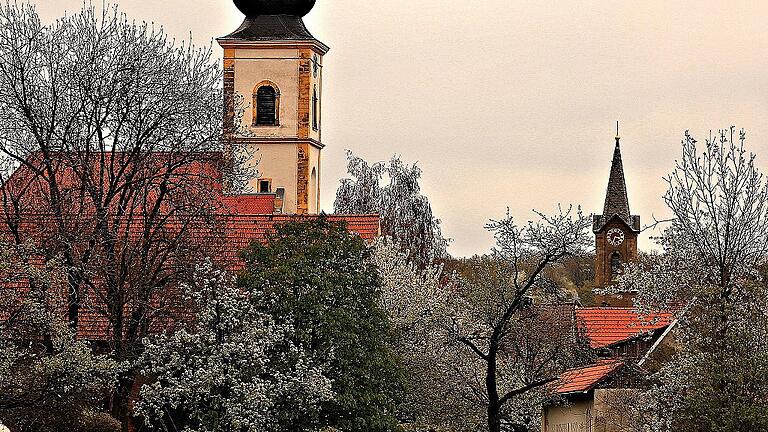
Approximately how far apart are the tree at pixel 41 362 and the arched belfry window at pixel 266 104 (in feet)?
93.7

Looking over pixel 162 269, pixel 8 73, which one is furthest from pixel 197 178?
Answer: pixel 8 73

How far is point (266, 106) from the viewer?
54750 mm

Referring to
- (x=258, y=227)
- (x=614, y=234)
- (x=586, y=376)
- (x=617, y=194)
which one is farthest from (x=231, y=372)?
→ (x=617, y=194)

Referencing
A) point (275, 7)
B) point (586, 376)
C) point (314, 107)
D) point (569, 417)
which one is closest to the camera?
point (569, 417)

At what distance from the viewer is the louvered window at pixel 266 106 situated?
2152 inches

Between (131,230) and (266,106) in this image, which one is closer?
(131,230)

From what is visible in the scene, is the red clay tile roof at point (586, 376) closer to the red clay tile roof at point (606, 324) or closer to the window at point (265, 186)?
the red clay tile roof at point (606, 324)

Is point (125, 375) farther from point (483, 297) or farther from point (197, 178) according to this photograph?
point (483, 297)

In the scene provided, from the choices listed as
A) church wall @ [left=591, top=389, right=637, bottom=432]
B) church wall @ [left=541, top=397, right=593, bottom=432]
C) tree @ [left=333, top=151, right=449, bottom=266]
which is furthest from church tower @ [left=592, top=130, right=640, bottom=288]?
church wall @ [left=591, top=389, right=637, bottom=432]

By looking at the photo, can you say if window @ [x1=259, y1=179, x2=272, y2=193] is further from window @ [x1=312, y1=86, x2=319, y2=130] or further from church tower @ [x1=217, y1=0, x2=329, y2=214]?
window @ [x1=312, y1=86, x2=319, y2=130]

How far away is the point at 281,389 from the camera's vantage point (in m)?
24.6

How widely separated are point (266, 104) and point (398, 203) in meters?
7.07

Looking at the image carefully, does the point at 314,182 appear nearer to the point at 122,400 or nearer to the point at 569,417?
the point at 569,417

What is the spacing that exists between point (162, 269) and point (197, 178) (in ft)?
9.05
